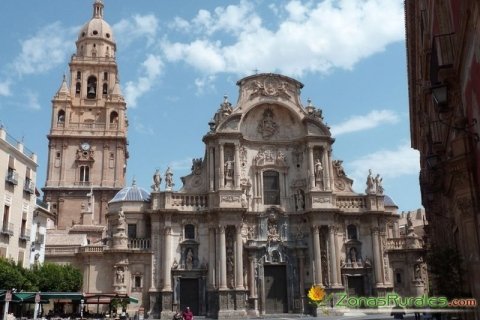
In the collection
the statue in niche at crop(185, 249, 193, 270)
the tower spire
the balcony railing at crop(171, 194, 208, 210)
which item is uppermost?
the tower spire

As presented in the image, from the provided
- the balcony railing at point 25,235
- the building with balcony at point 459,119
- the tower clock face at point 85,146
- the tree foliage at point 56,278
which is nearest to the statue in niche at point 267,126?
the tree foliage at point 56,278

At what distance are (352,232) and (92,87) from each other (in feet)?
138

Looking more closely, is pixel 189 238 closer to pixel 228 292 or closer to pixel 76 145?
pixel 228 292

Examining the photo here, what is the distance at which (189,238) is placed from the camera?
40.4 metres

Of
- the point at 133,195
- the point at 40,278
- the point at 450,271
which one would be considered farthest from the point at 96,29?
the point at 450,271

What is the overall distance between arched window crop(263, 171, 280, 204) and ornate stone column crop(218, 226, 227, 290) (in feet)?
16.1

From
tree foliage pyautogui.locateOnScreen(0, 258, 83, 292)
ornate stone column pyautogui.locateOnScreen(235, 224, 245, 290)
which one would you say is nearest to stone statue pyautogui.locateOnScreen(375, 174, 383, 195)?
ornate stone column pyautogui.locateOnScreen(235, 224, 245, 290)

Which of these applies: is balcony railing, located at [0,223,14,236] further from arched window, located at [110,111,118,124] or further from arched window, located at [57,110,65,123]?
arched window, located at [110,111,118,124]

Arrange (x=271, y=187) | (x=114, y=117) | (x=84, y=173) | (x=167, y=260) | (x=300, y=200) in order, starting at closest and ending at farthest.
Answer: (x=167, y=260), (x=300, y=200), (x=271, y=187), (x=84, y=173), (x=114, y=117)

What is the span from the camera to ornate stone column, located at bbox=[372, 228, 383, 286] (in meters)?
40.5

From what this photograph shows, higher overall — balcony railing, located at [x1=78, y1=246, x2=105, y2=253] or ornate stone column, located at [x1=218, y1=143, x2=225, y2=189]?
ornate stone column, located at [x1=218, y1=143, x2=225, y2=189]

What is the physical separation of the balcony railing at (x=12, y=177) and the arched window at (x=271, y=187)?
61.5 ft

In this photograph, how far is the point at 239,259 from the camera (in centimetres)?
3912

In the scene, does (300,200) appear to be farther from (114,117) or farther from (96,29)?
(96,29)
